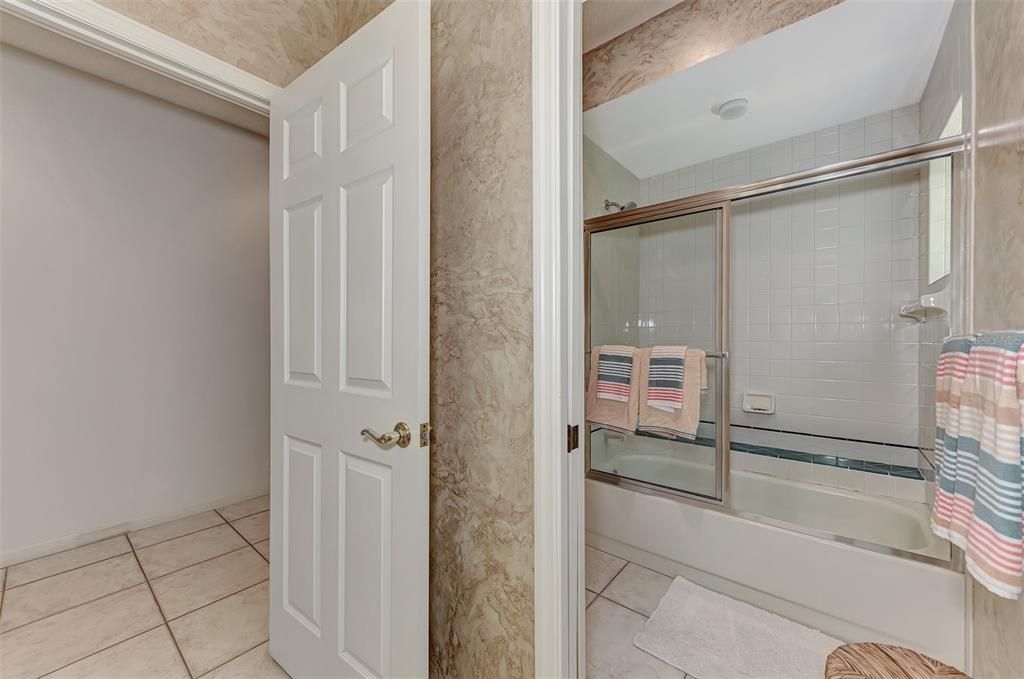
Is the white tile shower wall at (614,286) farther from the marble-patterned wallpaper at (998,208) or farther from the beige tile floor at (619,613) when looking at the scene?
the marble-patterned wallpaper at (998,208)

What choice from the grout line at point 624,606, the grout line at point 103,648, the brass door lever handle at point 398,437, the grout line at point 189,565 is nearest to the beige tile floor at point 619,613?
the grout line at point 624,606

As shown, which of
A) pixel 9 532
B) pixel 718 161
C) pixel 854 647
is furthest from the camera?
pixel 718 161

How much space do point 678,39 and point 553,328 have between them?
1.76 meters

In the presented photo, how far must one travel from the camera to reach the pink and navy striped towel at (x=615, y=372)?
220cm

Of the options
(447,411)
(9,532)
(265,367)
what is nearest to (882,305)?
(447,411)

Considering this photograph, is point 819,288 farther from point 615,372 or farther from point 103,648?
point 103,648

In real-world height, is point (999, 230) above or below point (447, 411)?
above

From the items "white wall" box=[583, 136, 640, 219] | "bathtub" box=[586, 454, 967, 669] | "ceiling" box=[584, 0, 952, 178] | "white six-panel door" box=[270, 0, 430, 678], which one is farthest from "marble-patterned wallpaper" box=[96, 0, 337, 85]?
"bathtub" box=[586, 454, 967, 669]

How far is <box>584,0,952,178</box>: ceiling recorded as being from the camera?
5.34 ft

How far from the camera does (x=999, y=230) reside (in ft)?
3.64

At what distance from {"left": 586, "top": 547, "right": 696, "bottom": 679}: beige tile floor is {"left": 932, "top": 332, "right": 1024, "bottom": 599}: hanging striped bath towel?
0.98m

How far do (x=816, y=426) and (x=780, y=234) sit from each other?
1.16 metres

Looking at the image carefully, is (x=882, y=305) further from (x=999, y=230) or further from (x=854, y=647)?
(x=854, y=647)

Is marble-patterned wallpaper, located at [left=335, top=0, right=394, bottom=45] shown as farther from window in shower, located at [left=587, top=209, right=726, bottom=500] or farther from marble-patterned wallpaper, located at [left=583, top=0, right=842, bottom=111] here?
window in shower, located at [left=587, top=209, right=726, bottom=500]
